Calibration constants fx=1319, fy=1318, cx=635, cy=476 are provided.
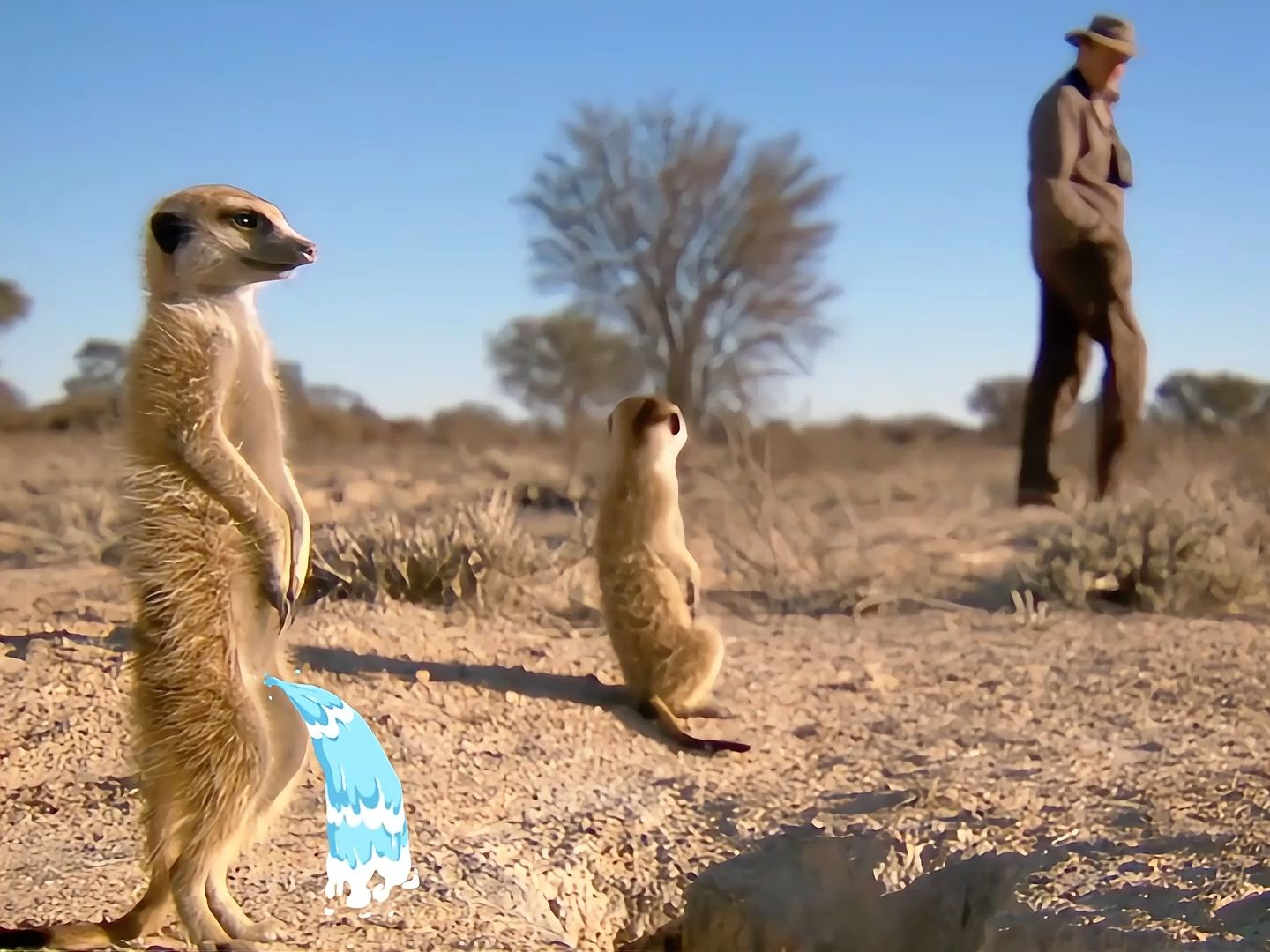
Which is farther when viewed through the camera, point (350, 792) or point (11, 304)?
point (11, 304)

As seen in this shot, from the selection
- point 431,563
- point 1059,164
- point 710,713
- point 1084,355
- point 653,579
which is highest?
point 1059,164

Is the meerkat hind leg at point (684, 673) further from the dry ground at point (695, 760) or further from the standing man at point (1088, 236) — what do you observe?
the standing man at point (1088, 236)

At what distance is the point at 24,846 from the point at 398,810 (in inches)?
44.3

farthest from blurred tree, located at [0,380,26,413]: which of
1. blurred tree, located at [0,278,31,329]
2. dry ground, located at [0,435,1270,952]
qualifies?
dry ground, located at [0,435,1270,952]

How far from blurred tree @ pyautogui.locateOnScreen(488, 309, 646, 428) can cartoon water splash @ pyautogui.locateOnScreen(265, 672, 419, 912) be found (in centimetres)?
1292

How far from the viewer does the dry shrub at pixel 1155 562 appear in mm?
5918

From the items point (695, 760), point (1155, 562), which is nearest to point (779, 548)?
point (1155, 562)

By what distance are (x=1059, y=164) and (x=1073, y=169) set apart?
0.15 m

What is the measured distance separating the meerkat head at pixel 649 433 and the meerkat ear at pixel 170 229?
83.3 inches

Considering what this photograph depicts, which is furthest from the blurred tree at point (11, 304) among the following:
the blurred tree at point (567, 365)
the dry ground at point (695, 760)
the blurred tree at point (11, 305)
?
the dry ground at point (695, 760)

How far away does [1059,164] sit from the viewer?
7.28 meters

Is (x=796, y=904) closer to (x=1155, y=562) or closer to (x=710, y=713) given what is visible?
(x=710, y=713)

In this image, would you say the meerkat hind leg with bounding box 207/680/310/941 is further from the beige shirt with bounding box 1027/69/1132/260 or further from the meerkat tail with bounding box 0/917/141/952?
the beige shirt with bounding box 1027/69/1132/260

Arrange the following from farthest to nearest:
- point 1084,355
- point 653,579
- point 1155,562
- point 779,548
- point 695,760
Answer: point 1084,355
point 779,548
point 1155,562
point 653,579
point 695,760
